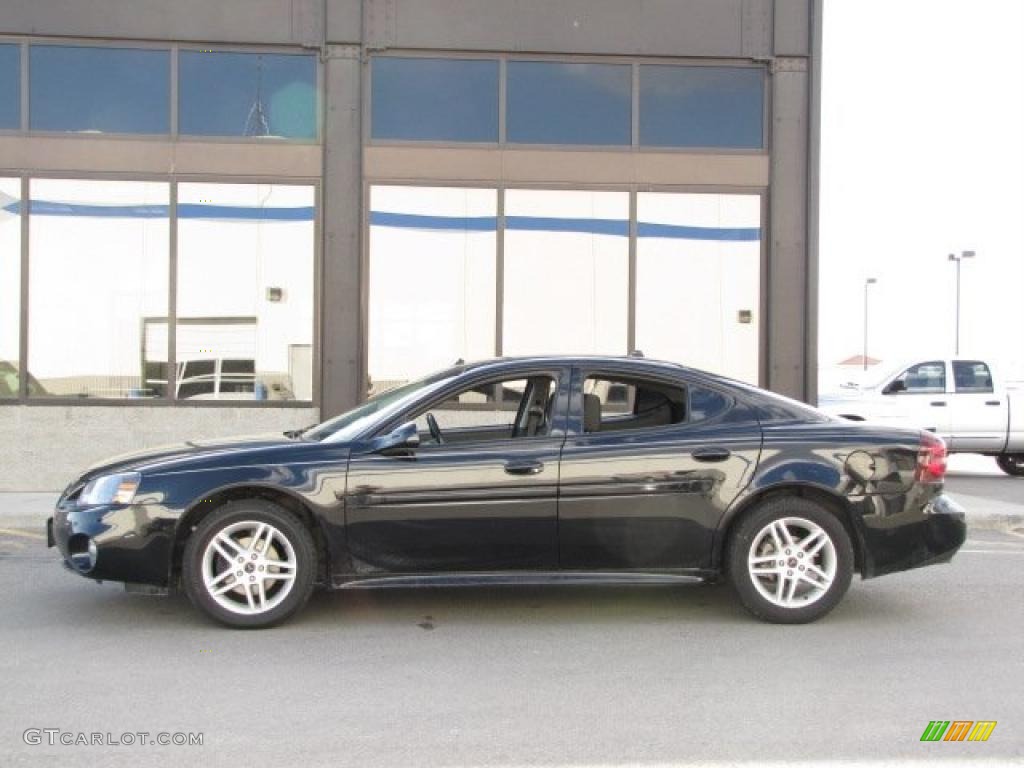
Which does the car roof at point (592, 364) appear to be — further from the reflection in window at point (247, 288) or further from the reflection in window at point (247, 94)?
the reflection in window at point (247, 94)

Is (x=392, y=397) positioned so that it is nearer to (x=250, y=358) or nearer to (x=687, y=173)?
(x=250, y=358)

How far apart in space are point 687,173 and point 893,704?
872cm

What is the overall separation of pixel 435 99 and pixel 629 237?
2715 mm

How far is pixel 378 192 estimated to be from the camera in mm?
12250

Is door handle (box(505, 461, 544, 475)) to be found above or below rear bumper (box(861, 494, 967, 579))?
above

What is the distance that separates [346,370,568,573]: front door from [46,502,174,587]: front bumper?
39.1 inches

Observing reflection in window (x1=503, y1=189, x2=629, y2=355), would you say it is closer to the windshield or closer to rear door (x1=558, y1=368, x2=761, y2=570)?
the windshield

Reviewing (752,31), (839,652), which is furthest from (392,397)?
(752,31)

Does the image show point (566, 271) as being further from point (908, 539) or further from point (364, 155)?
point (908, 539)

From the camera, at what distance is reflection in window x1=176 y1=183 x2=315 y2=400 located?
12.1m

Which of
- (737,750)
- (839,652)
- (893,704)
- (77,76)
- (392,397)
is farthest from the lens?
(77,76)

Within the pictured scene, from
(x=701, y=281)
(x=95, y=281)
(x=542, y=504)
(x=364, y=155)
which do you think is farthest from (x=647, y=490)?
(x=95, y=281)

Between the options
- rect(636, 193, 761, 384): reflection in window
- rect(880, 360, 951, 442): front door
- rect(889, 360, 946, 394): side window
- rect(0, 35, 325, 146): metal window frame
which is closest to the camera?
rect(0, 35, 325, 146): metal window frame

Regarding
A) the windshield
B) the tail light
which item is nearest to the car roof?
the windshield
